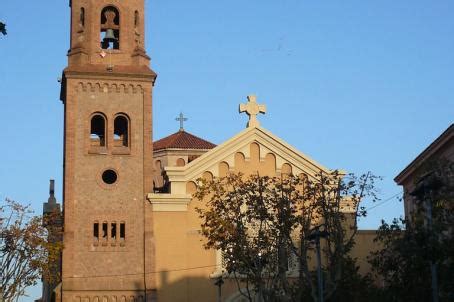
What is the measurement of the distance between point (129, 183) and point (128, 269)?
14.0 feet

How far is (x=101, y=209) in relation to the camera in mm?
43656

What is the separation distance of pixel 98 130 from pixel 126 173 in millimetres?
3639

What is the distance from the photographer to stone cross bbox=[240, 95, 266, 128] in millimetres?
46531

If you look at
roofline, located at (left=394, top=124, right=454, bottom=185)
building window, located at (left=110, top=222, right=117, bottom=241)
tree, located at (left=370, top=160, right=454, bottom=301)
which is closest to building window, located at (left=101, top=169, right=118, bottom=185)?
building window, located at (left=110, top=222, right=117, bottom=241)

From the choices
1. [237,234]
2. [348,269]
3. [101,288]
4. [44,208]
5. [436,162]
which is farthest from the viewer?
[44,208]

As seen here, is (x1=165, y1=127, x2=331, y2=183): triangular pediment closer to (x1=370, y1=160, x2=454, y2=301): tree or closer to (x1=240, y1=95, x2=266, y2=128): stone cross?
(x1=240, y1=95, x2=266, y2=128): stone cross

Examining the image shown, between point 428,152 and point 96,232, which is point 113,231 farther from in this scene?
point 428,152

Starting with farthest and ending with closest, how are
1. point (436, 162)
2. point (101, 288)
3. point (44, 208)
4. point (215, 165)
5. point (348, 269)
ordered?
point (44, 208) < point (215, 165) < point (101, 288) < point (348, 269) < point (436, 162)

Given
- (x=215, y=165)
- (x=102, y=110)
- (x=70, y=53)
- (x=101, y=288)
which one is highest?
(x=70, y=53)

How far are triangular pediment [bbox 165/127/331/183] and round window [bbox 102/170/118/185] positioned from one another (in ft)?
12.3

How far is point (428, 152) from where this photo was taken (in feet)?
134

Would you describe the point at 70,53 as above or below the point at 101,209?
above

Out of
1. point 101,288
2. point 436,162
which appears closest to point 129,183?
point 101,288

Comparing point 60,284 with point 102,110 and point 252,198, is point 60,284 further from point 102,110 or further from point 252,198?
point 252,198
